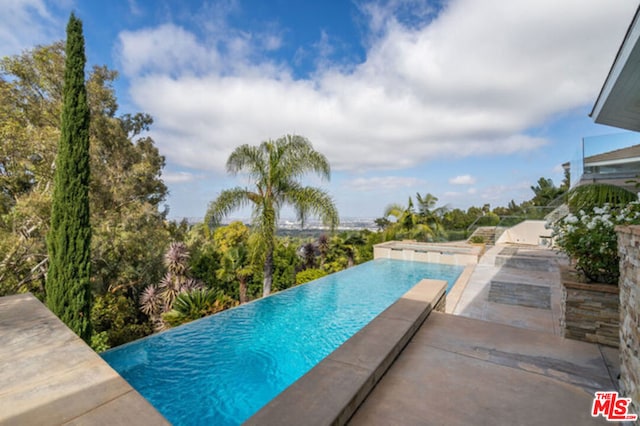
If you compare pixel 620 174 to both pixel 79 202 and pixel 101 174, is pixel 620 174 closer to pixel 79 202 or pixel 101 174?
pixel 79 202

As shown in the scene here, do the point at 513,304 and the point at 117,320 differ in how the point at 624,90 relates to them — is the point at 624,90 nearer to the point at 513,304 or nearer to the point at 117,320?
the point at 513,304

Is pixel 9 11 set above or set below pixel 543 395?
above

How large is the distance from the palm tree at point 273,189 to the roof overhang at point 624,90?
6.76 meters

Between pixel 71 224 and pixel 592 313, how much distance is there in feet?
31.1

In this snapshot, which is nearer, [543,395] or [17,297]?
[543,395]

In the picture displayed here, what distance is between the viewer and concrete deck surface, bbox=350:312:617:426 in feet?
6.66

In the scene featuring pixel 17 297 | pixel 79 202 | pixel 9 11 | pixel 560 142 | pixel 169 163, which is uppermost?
pixel 9 11

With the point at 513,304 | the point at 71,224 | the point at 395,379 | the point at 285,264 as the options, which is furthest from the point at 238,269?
the point at 395,379

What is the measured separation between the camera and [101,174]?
30.7ft

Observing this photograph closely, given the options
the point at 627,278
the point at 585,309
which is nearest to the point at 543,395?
the point at 627,278

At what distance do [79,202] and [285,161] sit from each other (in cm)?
548

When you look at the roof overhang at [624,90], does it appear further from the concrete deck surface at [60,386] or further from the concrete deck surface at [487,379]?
the concrete deck surface at [60,386]

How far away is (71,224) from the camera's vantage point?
6125mm

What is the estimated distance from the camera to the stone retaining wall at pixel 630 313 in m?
1.83
